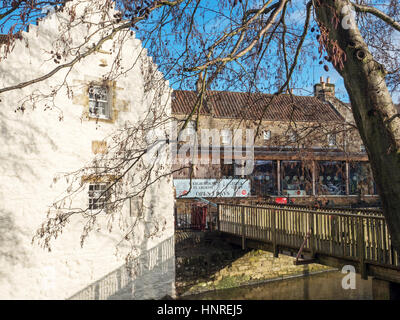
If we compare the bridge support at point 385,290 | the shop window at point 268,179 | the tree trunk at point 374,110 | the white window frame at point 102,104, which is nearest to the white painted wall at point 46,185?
the white window frame at point 102,104

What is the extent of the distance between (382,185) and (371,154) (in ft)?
1.07

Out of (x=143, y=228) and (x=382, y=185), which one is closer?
(x=382, y=185)

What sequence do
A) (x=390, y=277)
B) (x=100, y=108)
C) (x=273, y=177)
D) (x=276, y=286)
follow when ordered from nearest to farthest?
(x=390, y=277)
(x=100, y=108)
(x=276, y=286)
(x=273, y=177)

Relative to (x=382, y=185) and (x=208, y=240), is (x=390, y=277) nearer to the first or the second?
(x=382, y=185)

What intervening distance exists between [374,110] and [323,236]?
7.35m

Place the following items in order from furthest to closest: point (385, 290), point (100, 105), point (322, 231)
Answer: point (100, 105) < point (322, 231) < point (385, 290)

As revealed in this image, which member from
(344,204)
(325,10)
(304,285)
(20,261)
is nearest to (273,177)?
(344,204)

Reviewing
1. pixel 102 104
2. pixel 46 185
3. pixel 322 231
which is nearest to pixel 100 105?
pixel 102 104

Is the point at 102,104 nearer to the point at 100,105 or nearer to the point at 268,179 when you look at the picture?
the point at 100,105

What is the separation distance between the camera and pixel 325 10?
4.54 m

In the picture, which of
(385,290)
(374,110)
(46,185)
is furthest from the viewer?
(46,185)

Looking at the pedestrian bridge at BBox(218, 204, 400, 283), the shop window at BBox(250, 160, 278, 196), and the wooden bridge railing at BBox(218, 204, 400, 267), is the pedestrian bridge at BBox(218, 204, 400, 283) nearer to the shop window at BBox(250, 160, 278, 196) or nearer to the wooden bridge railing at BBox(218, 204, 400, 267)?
the wooden bridge railing at BBox(218, 204, 400, 267)

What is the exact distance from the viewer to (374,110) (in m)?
3.88
